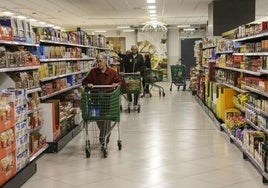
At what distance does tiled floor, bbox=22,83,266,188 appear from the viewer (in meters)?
4.89

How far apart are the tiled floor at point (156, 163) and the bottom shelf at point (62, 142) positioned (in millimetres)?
96

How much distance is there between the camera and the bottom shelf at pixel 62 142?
6.48m

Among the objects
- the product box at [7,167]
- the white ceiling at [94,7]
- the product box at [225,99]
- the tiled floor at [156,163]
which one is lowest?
the tiled floor at [156,163]

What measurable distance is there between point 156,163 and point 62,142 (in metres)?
1.94

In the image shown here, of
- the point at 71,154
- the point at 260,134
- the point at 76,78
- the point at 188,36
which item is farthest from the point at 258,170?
the point at 188,36

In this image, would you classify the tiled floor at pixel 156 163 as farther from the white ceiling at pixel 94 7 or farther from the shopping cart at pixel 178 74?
the shopping cart at pixel 178 74

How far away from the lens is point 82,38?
409 inches

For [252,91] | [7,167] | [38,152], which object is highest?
[252,91]

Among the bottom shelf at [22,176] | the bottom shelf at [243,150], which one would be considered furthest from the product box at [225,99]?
the bottom shelf at [22,176]

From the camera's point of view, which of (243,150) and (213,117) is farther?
(213,117)

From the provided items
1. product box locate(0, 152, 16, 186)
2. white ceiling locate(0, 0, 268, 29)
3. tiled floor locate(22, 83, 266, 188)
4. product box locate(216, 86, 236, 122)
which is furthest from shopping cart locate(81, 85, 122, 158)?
white ceiling locate(0, 0, 268, 29)

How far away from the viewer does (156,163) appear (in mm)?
5738

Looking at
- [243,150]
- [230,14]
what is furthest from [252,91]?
[230,14]

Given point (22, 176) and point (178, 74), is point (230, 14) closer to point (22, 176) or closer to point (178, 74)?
point (178, 74)
